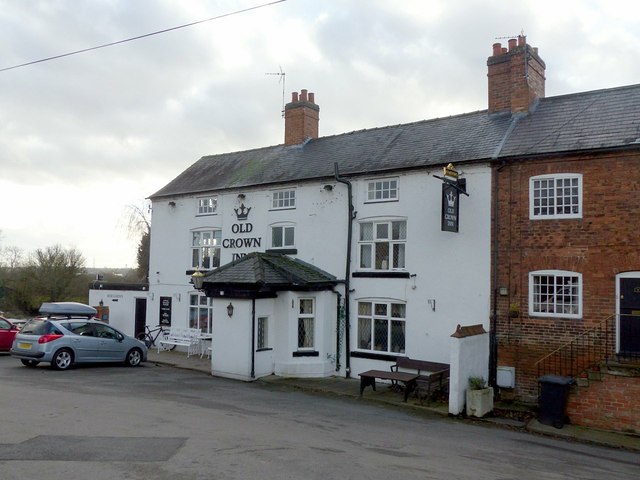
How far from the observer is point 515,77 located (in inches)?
642

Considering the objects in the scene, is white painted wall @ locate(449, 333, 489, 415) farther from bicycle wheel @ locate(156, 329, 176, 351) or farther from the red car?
the red car

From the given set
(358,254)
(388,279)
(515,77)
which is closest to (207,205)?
(358,254)

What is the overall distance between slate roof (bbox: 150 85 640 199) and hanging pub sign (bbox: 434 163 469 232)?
0.85 meters

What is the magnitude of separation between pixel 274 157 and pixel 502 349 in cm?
1135

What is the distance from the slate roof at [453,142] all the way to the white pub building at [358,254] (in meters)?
0.08

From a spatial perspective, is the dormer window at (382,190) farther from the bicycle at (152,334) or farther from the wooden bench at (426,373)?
the bicycle at (152,334)

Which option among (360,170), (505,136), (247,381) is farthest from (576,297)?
(247,381)

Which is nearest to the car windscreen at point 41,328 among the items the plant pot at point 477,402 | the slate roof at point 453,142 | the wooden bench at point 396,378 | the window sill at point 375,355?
the slate roof at point 453,142

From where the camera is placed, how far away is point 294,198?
61.9 feet

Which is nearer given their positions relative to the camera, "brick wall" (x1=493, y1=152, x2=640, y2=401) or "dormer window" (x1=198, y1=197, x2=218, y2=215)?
"brick wall" (x1=493, y1=152, x2=640, y2=401)

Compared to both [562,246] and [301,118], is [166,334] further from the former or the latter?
[562,246]

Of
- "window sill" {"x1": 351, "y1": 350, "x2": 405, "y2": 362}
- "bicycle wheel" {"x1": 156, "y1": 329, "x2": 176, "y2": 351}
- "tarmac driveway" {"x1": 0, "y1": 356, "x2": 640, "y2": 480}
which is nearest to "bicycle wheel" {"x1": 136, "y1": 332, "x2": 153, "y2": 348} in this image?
"bicycle wheel" {"x1": 156, "y1": 329, "x2": 176, "y2": 351}

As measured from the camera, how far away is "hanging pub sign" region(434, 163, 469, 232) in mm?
14344

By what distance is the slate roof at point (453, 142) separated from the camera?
46.4 ft
